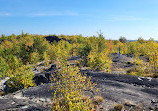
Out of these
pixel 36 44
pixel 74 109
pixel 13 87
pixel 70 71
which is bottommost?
pixel 13 87

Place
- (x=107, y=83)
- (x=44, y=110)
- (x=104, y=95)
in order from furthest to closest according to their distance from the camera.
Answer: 1. (x=107, y=83)
2. (x=104, y=95)
3. (x=44, y=110)

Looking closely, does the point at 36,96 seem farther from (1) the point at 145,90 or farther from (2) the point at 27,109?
(1) the point at 145,90

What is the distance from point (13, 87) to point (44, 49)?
53.1ft

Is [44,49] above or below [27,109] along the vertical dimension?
above

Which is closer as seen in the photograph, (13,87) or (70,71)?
(70,71)

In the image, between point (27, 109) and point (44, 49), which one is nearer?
point (27, 109)

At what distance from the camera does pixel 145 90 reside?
8.23m

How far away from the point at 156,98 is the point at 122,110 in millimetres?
2659

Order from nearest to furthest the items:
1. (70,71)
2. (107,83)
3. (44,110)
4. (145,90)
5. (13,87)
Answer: (70,71)
(44,110)
(145,90)
(107,83)
(13,87)

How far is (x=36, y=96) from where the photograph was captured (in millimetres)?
7664

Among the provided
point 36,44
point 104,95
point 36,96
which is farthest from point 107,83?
point 36,44

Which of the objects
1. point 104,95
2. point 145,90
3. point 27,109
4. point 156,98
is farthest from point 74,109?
point 145,90

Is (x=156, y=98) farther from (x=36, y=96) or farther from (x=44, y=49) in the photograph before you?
(x=44, y=49)

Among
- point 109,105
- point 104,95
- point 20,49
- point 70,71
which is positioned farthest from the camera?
point 20,49
